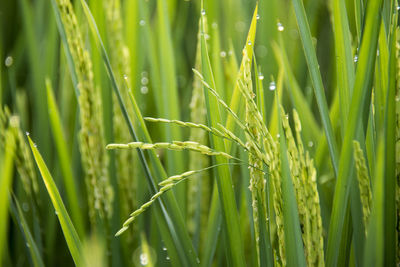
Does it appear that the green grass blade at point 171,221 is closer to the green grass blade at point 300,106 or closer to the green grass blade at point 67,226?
the green grass blade at point 67,226

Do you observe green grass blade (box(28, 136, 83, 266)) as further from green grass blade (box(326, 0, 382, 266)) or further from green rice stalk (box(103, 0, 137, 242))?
green grass blade (box(326, 0, 382, 266))

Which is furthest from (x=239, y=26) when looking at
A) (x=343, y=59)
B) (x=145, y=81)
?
(x=343, y=59)

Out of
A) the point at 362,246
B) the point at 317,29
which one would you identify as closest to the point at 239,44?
the point at 317,29

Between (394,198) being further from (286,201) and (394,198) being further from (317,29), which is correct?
(317,29)

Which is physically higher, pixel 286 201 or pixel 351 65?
pixel 351 65

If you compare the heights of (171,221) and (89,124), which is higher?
(89,124)

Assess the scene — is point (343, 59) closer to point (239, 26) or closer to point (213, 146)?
point (213, 146)

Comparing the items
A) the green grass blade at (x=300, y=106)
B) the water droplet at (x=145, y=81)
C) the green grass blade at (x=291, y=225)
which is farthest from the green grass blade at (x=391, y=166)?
the water droplet at (x=145, y=81)
